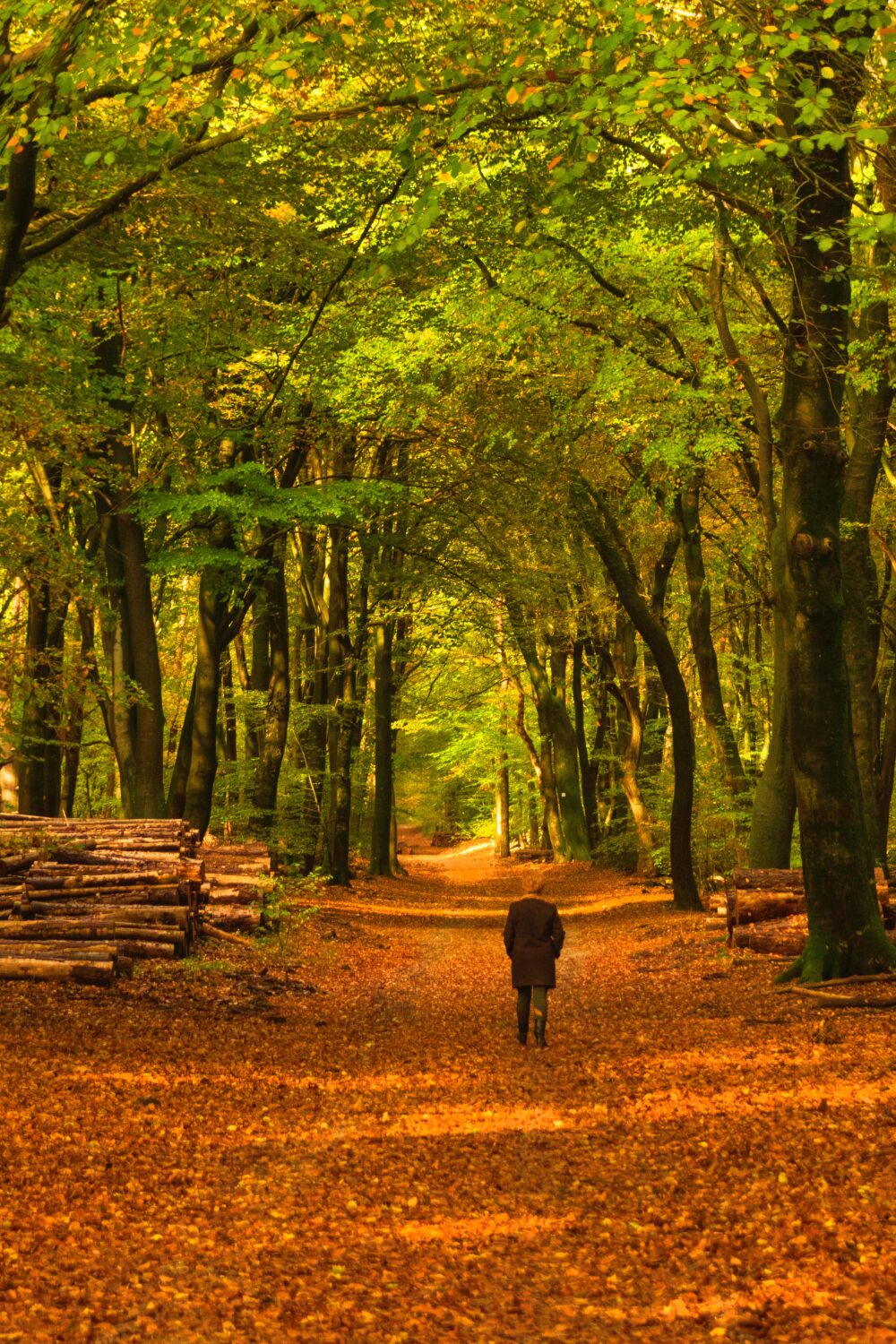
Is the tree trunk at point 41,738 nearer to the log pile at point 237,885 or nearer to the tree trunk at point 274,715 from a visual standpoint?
the log pile at point 237,885

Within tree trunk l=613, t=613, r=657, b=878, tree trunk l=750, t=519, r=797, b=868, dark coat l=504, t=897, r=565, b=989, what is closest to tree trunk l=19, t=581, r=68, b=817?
dark coat l=504, t=897, r=565, b=989

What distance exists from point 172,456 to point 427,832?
74.7 metres

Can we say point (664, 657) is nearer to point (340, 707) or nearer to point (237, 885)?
point (237, 885)

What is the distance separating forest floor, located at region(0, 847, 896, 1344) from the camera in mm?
5387

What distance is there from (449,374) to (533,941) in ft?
45.7

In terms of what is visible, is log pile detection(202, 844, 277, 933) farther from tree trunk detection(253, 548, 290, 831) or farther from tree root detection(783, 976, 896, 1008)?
tree root detection(783, 976, 896, 1008)

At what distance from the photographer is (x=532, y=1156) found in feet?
26.7

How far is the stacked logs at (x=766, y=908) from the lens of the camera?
17.3 metres

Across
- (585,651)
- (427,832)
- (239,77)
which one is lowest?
(427,832)

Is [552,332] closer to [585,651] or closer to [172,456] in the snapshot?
[172,456]

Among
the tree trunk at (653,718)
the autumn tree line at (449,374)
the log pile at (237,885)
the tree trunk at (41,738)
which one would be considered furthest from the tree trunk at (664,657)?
the tree trunk at (41,738)

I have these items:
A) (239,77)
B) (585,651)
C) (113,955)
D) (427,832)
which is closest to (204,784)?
(113,955)

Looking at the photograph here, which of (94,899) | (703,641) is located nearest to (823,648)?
(94,899)

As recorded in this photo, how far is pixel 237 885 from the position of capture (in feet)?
68.0
